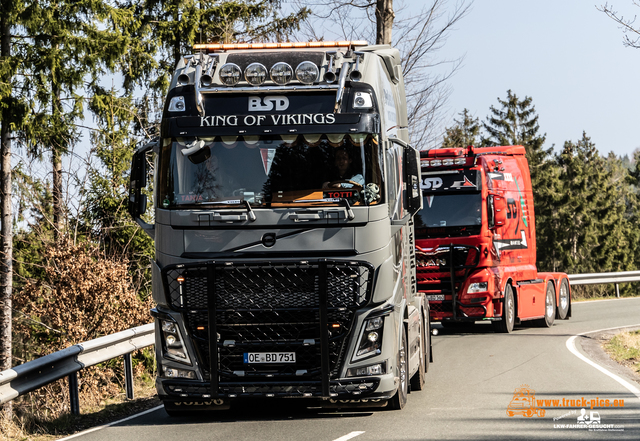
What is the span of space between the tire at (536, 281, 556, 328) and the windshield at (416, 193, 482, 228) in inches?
165

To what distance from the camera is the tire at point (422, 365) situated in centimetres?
1068

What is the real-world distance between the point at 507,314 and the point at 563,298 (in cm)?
433

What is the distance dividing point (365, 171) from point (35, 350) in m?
10.9

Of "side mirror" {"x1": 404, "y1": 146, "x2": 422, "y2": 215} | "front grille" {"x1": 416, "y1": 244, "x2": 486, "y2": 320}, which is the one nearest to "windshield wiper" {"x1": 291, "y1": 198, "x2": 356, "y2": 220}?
"side mirror" {"x1": 404, "y1": 146, "x2": 422, "y2": 215}

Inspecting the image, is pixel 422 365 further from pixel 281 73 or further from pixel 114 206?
pixel 114 206

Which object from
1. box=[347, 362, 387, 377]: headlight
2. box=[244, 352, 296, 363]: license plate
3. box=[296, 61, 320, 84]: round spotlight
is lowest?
box=[347, 362, 387, 377]: headlight

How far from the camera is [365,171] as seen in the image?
8.47m

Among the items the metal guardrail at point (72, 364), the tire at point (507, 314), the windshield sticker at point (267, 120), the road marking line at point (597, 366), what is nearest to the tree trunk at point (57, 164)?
the metal guardrail at point (72, 364)

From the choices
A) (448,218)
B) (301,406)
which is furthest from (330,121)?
(448,218)

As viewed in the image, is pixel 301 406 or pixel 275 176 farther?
pixel 301 406

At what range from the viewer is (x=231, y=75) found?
Answer: 8.80 m

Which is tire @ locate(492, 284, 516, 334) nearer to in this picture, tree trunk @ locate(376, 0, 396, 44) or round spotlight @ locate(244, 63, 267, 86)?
tree trunk @ locate(376, 0, 396, 44)

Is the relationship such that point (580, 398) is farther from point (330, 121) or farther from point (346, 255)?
point (330, 121)

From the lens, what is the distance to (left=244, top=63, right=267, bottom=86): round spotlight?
878 cm
